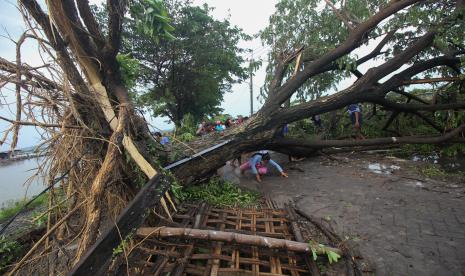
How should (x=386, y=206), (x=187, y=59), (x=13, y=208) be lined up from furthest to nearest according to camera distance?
(x=187, y=59) < (x=13, y=208) < (x=386, y=206)

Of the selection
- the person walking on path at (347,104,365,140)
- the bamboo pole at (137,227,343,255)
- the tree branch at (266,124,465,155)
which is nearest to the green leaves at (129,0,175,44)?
the bamboo pole at (137,227,343,255)

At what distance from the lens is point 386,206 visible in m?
4.07

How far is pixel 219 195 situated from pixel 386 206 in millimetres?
2798

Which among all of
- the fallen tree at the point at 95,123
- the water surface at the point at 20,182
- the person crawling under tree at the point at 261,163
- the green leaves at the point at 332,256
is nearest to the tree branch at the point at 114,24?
the fallen tree at the point at 95,123

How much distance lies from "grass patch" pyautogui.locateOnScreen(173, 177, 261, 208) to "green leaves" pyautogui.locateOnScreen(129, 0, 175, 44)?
2231 millimetres

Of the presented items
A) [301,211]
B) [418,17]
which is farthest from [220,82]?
[301,211]

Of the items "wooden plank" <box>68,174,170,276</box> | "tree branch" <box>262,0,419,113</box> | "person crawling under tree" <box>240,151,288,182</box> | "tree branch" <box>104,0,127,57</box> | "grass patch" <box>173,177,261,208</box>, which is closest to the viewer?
"wooden plank" <box>68,174,170,276</box>

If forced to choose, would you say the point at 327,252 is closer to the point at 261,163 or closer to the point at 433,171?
the point at 261,163

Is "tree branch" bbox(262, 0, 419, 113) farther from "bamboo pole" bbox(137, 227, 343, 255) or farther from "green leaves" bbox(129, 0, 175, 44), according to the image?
"bamboo pole" bbox(137, 227, 343, 255)

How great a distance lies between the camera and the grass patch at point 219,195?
14.4 ft

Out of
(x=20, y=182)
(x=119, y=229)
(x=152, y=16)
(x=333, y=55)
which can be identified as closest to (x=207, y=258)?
(x=119, y=229)

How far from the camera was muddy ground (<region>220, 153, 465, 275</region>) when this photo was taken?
2857mm

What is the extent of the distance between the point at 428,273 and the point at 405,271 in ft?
0.68

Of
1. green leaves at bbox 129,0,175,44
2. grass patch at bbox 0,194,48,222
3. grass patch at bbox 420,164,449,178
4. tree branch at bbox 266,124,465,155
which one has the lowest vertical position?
grass patch at bbox 0,194,48,222
